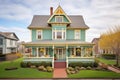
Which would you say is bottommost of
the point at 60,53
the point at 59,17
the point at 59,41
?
the point at 60,53

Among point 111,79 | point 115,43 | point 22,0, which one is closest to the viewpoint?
point 111,79

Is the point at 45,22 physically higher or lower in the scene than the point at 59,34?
higher

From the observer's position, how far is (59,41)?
27156 millimetres

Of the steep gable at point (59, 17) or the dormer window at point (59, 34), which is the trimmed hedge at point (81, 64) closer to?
the dormer window at point (59, 34)

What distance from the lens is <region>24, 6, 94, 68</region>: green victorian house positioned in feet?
A: 82.5

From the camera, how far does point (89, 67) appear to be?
2311cm

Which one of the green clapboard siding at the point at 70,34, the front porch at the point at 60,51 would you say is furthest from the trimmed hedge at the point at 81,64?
the green clapboard siding at the point at 70,34

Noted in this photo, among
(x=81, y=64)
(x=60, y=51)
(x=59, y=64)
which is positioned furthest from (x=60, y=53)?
(x=81, y=64)

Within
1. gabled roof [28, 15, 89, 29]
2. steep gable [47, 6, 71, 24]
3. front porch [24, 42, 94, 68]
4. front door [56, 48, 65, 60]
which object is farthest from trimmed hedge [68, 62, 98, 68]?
steep gable [47, 6, 71, 24]

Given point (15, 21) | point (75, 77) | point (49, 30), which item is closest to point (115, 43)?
point (49, 30)

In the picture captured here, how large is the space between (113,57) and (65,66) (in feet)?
69.5

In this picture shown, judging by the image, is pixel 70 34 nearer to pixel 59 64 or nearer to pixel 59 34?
pixel 59 34

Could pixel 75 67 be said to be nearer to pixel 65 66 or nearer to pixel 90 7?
pixel 65 66

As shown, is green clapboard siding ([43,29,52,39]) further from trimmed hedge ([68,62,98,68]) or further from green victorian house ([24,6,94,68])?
trimmed hedge ([68,62,98,68])
